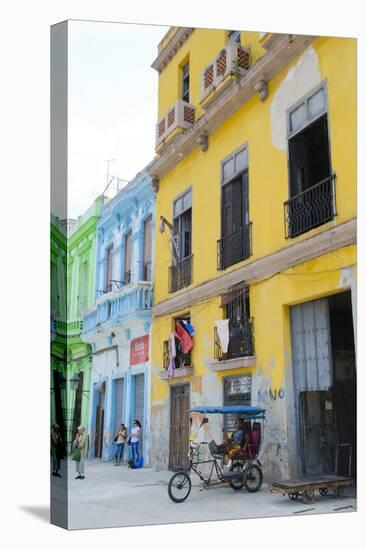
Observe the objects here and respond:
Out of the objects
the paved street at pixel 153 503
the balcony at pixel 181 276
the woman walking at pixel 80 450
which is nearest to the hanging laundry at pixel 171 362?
the balcony at pixel 181 276

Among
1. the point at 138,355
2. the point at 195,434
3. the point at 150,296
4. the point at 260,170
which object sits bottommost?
the point at 195,434

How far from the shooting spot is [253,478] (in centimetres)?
762

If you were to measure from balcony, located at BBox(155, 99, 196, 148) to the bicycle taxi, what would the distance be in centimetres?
342

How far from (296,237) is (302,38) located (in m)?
2.37

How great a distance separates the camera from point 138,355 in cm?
840

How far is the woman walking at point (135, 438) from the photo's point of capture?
7.84 meters

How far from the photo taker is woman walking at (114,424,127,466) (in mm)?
7629

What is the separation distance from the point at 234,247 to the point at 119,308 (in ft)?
5.34

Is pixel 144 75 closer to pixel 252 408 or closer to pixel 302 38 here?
pixel 302 38

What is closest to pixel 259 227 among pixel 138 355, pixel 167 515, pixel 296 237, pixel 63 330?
pixel 296 237

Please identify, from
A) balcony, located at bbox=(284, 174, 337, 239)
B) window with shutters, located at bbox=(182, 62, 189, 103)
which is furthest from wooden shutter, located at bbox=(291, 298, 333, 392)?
window with shutters, located at bbox=(182, 62, 189, 103)

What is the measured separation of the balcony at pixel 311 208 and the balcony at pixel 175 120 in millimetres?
1760

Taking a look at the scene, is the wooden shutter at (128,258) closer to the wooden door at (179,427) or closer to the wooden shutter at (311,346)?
the wooden door at (179,427)

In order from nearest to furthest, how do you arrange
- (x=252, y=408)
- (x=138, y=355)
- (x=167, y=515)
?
1. (x=167, y=515)
2. (x=252, y=408)
3. (x=138, y=355)
